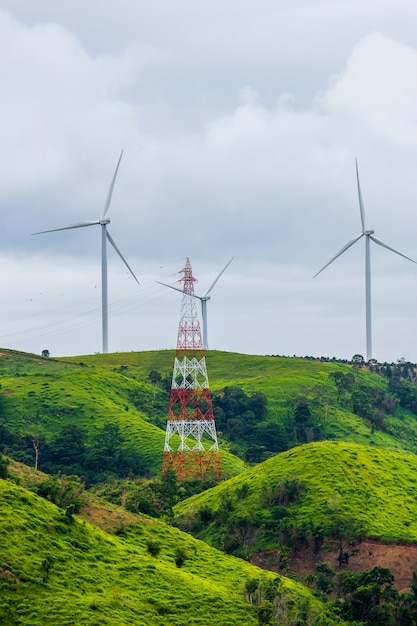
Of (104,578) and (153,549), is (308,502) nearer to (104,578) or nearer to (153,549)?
(153,549)

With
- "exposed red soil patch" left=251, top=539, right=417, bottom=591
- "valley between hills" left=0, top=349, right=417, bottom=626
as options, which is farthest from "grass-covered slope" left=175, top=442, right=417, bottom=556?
"exposed red soil patch" left=251, top=539, right=417, bottom=591

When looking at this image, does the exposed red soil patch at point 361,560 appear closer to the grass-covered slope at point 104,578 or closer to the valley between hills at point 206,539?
the valley between hills at point 206,539

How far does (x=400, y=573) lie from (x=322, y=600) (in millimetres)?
14963

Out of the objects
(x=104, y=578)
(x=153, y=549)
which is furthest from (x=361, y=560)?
(x=104, y=578)

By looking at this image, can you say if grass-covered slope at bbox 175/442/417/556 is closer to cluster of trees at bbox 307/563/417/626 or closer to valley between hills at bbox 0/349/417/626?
valley between hills at bbox 0/349/417/626

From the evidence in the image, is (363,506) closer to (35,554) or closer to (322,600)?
(322,600)

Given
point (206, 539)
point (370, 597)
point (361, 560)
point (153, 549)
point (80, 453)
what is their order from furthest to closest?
point (80, 453)
point (206, 539)
point (361, 560)
point (370, 597)
point (153, 549)

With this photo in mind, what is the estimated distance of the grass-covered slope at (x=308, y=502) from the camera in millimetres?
120375

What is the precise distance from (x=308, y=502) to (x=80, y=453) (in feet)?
192

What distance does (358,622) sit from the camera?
98.1 meters

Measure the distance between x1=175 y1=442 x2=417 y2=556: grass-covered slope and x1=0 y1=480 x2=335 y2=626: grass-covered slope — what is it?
674 inches

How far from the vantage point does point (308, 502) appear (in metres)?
126

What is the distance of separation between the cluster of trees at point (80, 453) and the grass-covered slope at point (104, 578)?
64.9 m

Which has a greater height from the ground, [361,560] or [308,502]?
[308,502]
